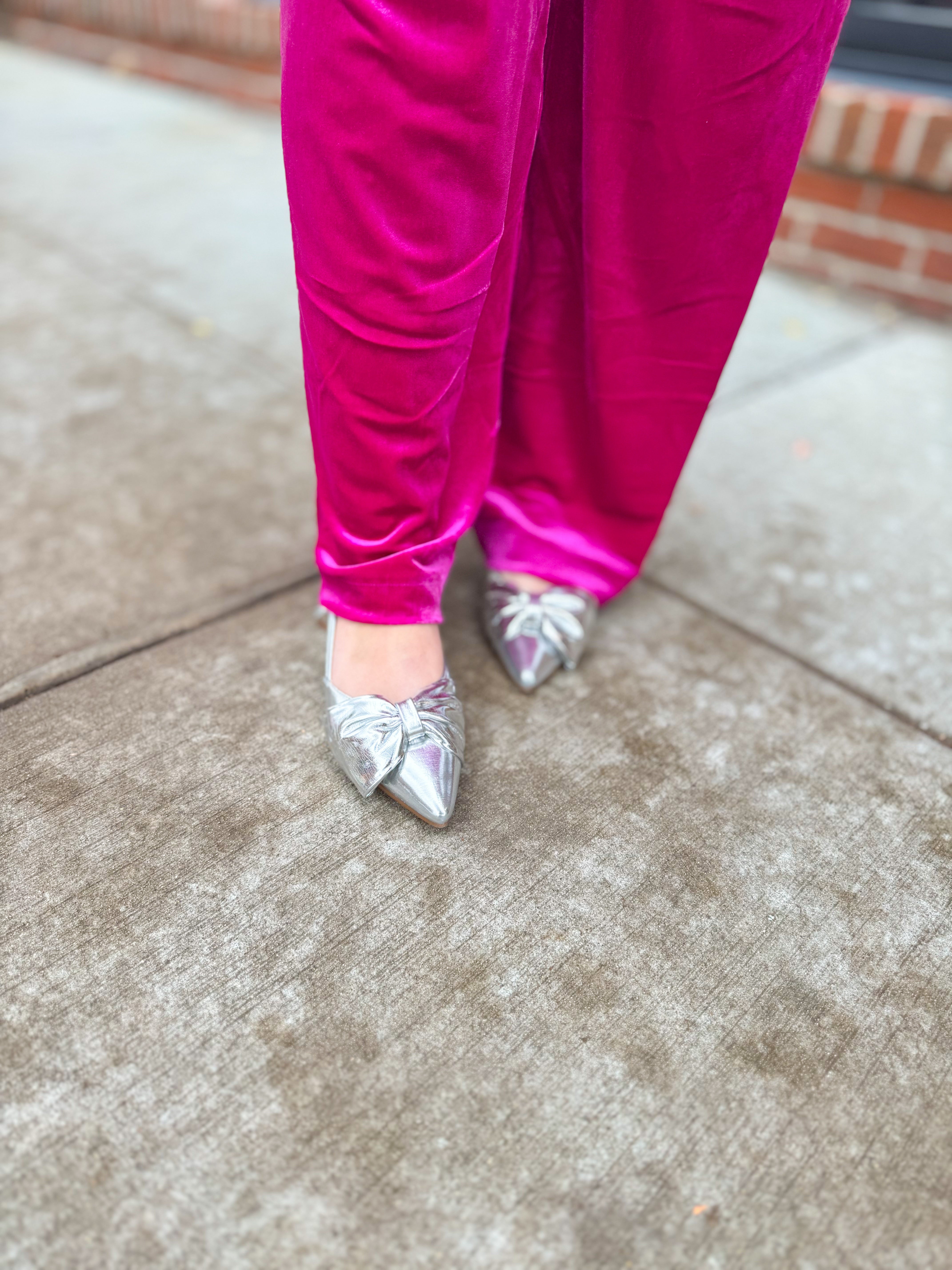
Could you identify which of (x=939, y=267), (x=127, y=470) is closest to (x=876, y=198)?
(x=939, y=267)

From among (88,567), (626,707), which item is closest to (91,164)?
(88,567)

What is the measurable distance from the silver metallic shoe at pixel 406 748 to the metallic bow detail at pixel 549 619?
7.0 inches

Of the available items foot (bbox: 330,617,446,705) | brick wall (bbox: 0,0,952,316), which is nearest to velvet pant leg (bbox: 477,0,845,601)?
foot (bbox: 330,617,446,705)

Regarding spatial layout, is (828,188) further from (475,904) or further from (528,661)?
(475,904)

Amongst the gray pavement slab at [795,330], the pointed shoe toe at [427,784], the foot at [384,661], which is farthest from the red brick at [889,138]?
the pointed shoe toe at [427,784]

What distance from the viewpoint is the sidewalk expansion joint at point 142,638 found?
1.04m

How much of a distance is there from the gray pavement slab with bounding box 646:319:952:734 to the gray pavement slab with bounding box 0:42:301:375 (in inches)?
33.0

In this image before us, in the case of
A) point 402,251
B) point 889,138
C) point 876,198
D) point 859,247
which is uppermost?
point 402,251

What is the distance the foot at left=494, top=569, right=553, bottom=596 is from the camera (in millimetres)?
1172

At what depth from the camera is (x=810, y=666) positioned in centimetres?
118

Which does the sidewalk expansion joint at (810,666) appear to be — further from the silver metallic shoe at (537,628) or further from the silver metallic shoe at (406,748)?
the silver metallic shoe at (406,748)

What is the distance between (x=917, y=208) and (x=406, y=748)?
202 cm

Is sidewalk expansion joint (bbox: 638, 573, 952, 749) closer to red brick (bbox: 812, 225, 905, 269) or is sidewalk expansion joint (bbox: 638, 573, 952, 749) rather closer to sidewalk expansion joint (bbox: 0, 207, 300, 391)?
sidewalk expansion joint (bbox: 0, 207, 300, 391)

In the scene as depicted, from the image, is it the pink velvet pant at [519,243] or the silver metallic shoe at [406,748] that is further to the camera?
the silver metallic shoe at [406,748]
